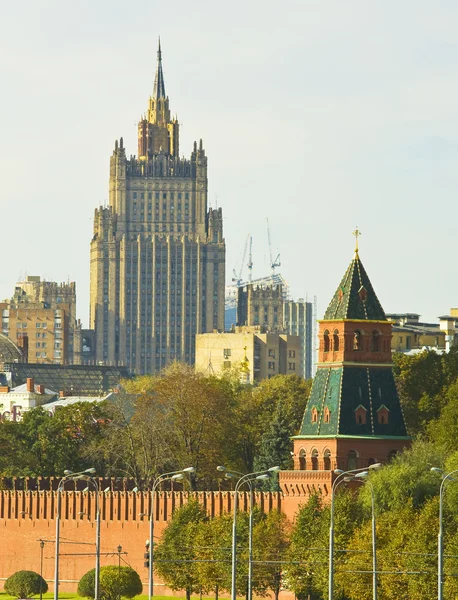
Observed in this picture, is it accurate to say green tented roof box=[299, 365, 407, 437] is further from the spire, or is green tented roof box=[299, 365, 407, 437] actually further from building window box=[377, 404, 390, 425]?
the spire

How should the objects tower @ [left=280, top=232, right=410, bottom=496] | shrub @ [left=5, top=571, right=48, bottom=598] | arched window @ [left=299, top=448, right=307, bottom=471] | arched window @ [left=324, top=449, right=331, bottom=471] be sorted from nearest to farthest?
tower @ [left=280, top=232, right=410, bottom=496] < arched window @ [left=324, top=449, right=331, bottom=471] < arched window @ [left=299, top=448, right=307, bottom=471] < shrub @ [left=5, top=571, right=48, bottom=598]

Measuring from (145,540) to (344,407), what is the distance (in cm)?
1828

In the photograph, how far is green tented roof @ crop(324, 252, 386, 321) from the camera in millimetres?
143625

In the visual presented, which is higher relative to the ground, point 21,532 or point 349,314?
point 349,314

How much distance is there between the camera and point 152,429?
549ft

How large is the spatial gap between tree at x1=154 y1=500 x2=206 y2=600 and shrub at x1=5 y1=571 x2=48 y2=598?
317 inches

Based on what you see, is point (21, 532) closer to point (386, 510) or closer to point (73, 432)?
point (73, 432)

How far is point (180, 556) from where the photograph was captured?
137750 mm

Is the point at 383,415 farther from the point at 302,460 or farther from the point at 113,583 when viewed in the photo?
the point at 113,583

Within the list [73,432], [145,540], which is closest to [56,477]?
[73,432]

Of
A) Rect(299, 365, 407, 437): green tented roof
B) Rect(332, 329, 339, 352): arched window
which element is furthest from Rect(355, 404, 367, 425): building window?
Rect(332, 329, 339, 352): arched window

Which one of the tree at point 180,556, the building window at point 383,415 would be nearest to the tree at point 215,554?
the tree at point 180,556

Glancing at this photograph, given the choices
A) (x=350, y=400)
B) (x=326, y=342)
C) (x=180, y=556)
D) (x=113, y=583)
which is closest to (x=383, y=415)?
(x=350, y=400)

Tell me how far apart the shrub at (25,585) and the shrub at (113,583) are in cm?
340
